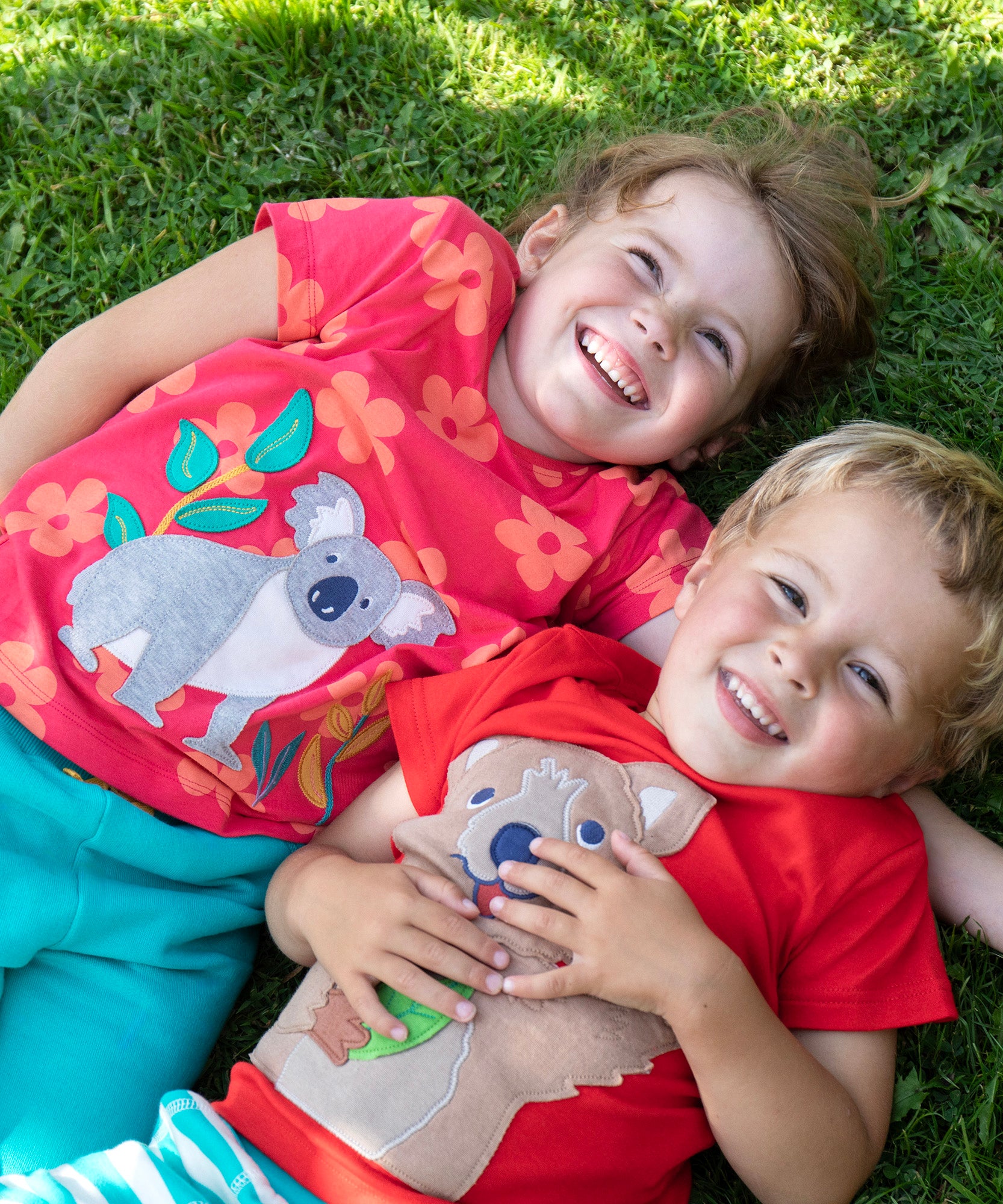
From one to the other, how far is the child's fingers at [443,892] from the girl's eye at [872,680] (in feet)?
2.77

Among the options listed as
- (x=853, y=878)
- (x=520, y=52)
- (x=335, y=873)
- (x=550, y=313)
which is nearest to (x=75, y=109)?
(x=520, y=52)

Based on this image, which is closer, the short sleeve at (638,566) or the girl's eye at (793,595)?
the girl's eye at (793,595)

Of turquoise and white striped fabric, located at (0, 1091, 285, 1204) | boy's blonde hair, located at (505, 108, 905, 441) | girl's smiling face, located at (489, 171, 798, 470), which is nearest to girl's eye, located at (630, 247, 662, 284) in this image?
girl's smiling face, located at (489, 171, 798, 470)

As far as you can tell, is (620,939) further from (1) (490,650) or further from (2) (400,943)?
(1) (490,650)

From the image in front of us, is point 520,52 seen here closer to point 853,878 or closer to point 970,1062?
point 853,878

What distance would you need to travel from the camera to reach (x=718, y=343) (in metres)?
2.56

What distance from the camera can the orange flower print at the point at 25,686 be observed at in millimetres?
2232

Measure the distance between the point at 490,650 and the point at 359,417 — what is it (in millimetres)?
600

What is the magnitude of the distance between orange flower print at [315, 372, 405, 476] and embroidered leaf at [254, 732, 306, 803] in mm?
624

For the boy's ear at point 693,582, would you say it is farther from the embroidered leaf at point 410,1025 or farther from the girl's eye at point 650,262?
the embroidered leaf at point 410,1025

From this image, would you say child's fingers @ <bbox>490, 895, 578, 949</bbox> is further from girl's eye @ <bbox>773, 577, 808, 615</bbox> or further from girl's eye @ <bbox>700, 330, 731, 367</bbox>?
girl's eye @ <bbox>700, 330, 731, 367</bbox>

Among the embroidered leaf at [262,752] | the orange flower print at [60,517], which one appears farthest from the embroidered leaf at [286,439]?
the embroidered leaf at [262,752]

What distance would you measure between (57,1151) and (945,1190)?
178cm

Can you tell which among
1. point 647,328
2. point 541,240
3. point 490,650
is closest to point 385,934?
point 490,650
